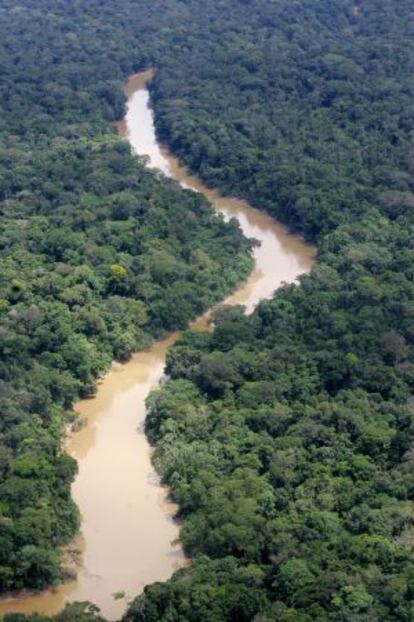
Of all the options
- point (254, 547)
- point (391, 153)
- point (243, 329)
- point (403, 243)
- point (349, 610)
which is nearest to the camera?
point (349, 610)

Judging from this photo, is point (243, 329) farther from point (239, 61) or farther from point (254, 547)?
point (239, 61)

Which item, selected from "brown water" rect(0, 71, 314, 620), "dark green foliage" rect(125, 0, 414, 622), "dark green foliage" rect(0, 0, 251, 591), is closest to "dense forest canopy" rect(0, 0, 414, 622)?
"dark green foliage" rect(125, 0, 414, 622)

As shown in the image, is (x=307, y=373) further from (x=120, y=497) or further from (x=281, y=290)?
(x=120, y=497)

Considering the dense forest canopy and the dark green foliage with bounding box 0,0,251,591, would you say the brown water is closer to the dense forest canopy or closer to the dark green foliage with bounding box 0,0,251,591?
the dark green foliage with bounding box 0,0,251,591

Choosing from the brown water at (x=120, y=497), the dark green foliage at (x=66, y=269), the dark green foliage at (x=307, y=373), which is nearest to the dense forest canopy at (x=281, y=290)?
the dark green foliage at (x=307, y=373)

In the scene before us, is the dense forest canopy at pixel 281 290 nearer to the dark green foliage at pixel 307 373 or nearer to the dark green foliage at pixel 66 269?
the dark green foliage at pixel 307 373

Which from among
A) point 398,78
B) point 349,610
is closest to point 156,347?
point 349,610
